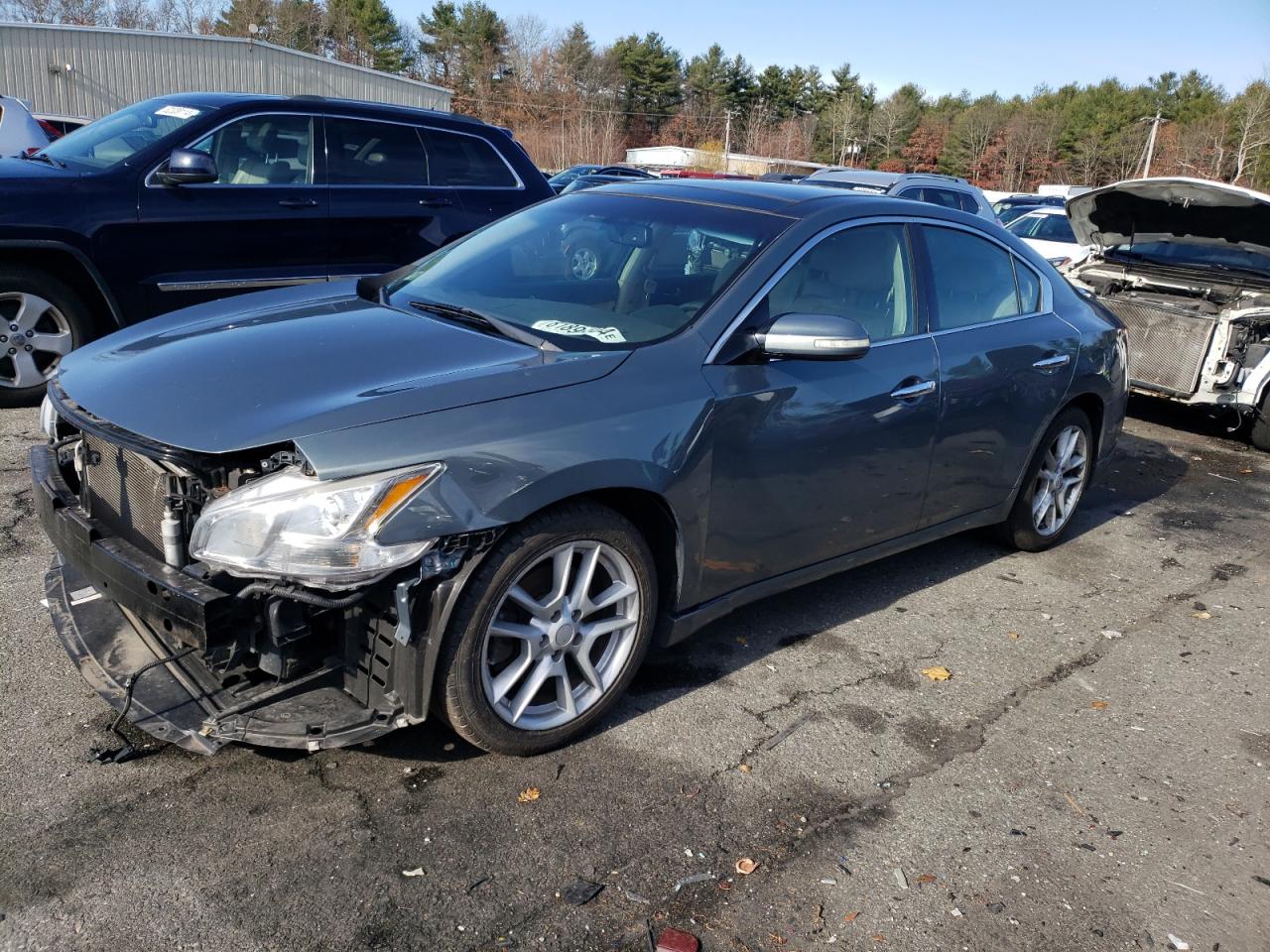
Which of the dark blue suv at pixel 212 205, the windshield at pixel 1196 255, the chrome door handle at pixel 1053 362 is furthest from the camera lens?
the windshield at pixel 1196 255

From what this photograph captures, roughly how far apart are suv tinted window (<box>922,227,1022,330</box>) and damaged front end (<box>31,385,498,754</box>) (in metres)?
2.49

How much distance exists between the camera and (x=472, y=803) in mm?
2934

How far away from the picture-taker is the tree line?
7244 cm

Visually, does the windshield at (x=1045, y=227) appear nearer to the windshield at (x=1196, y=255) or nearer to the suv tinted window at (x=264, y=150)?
the windshield at (x=1196, y=255)

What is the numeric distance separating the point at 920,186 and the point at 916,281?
7706 mm

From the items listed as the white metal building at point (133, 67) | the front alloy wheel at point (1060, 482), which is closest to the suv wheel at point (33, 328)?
the front alloy wheel at point (1060, 482)

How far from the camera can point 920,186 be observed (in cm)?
1130

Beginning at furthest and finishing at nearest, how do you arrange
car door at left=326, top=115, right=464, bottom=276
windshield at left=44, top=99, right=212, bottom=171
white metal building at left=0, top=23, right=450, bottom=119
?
white metal building at left=0, top=23, right=450, bottom=119 → car door at left=326, top=115, right=464, bottom=276 → windshield at left=44, top=99, right=212, bottom=171

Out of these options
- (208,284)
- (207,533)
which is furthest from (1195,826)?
(208,284)

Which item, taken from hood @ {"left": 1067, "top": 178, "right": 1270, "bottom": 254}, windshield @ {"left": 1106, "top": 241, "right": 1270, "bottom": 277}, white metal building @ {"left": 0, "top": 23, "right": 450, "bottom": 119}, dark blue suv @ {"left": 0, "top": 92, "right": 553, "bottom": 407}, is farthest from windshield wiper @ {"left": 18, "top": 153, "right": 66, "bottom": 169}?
white metal building @ {"left": 0, "top": 23, "right": 450, "bottom": 119}

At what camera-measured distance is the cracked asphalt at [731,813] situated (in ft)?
8.27

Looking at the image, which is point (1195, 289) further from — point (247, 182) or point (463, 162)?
point (247, 182)

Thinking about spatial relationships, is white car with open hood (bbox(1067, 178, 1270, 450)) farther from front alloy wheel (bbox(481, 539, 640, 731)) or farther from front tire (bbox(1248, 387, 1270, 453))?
front alloy wheel (bbox(481, 539, 640, 731))

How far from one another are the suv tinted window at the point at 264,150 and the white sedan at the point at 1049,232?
36.5 ft
